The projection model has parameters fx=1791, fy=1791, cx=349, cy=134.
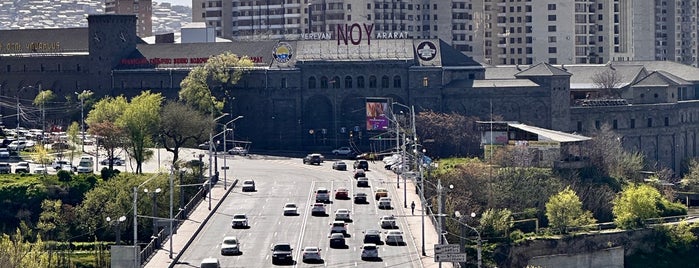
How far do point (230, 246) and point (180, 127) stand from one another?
59.2 m

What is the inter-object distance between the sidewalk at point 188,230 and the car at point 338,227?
998 centimetres

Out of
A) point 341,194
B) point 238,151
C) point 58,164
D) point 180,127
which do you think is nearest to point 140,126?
point 180,127

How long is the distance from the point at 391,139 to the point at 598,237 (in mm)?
44919

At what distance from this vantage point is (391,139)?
7628 inches

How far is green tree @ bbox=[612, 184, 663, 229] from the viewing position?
6235 inches

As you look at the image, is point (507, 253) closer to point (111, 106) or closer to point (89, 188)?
point (89, 188)

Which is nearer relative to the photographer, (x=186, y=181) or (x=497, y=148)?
(x=186, y=181)

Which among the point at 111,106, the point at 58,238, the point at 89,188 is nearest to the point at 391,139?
the point at 111,106

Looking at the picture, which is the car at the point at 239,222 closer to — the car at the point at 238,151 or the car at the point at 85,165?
the car at the point at 85,165

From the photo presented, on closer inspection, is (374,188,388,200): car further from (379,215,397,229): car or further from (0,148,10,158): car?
(0,148,10,158): car

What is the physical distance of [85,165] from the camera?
174 m

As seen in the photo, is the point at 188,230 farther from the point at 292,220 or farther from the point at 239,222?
the point at 292,220

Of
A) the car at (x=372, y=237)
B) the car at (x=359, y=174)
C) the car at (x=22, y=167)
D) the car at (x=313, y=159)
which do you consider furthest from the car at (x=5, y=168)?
the car at (x=372, y=237)

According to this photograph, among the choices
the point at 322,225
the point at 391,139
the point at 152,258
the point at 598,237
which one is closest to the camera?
the point at 152,258
